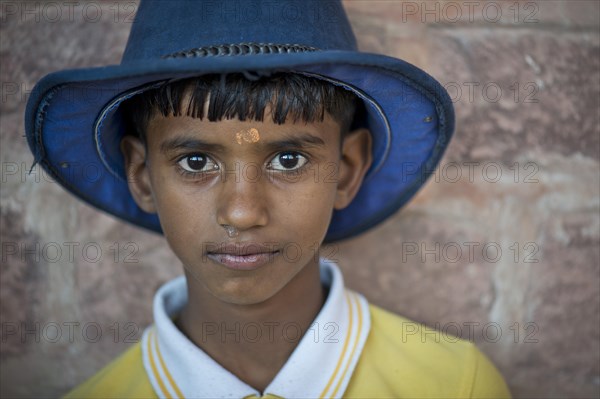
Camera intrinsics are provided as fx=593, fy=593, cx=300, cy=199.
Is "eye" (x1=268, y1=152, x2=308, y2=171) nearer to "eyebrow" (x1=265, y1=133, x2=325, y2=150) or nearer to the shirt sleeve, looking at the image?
"eyebrow" (x1=265, y1=133, x2=325, y2=150)

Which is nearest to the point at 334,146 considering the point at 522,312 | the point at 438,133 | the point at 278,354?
the point at 438,133

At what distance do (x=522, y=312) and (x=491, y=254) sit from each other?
0.15 m

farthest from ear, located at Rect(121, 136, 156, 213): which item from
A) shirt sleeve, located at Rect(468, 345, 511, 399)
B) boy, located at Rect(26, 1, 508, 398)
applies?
shirt sleeve, located at Rect(468, 345, 511, 399)

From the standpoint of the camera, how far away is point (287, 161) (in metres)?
0.97

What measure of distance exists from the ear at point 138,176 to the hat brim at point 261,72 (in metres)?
0.03

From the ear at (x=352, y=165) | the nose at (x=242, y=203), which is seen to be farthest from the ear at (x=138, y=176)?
the ear at (x=352, y=165)

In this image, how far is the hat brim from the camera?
0.78 meters

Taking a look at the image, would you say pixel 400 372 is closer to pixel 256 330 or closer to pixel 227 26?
pixel 256 330

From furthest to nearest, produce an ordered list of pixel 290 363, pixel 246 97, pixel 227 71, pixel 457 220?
1. pixel 457 220
2. pixel 290 363
3. pixel 246 97
4. pixel 227 71

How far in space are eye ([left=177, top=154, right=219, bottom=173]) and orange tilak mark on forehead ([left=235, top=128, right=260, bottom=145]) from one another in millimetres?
73

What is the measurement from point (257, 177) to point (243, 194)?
0.14 ft

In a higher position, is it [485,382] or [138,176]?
[138,176]

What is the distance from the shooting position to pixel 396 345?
115 cm

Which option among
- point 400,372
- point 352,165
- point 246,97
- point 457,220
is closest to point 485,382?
point 400,372
